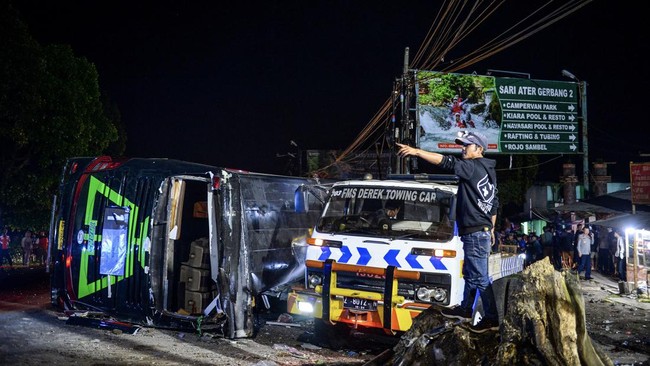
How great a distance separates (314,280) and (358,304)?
750 mm

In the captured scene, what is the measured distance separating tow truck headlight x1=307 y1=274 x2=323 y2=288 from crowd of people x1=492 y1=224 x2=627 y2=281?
41.5 ft

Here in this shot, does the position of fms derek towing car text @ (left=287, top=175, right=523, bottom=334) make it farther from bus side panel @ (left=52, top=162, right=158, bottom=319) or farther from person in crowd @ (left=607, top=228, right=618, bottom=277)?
person in crowd @ (left=607, top=228, right=618, bottom=277)

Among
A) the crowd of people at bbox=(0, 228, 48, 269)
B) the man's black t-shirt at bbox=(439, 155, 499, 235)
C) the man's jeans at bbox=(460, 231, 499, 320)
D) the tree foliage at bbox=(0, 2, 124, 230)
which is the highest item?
the tree foliage at bbox=(0, 2, 124, 230)

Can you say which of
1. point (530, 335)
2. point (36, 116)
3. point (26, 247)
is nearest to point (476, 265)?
point (530, 335)

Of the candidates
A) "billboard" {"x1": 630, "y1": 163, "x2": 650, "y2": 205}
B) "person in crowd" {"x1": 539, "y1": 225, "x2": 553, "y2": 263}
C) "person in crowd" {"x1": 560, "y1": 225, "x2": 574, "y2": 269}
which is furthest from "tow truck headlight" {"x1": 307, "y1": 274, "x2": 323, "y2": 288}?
"person in crowd" {"x1": 539, "y1": 225, "x2": 553, "y2": 263}

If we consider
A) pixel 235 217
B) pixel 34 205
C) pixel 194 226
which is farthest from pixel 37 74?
pixel 235 217

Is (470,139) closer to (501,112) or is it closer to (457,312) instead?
(457,312)

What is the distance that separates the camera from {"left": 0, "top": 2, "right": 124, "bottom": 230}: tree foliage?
1833 cm

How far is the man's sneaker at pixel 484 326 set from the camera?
498 cm

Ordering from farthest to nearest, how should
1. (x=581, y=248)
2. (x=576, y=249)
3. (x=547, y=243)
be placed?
1. (x=547, y=243)
2. (x=576, y=249)
3. (x=581, y=248)

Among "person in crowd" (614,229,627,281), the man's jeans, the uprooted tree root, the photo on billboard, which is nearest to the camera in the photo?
the uprooted tree root

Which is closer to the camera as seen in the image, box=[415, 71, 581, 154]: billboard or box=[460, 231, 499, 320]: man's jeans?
box=[460, 231, 499, 320]: man's jeans

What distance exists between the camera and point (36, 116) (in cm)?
1905

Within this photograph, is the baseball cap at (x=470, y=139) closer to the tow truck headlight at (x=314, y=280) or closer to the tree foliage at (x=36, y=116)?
the tow truck headlight at (x=314, y=280)
